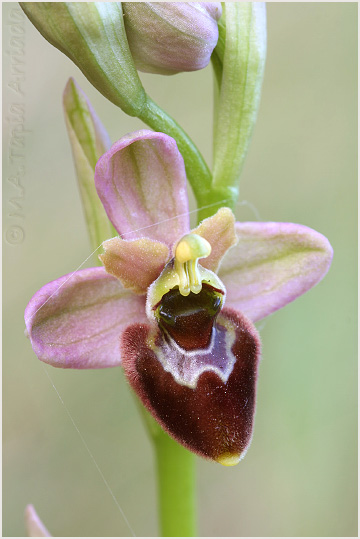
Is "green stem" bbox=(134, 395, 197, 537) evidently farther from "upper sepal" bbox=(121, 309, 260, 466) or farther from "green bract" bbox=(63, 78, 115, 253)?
"green bract" bbox=(63, 78, 115, 253)

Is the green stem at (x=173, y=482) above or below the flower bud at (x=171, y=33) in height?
below

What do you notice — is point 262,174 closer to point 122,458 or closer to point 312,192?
point 312,192

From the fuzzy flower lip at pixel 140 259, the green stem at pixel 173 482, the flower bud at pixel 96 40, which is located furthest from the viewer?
the green stem at pixel 173 482

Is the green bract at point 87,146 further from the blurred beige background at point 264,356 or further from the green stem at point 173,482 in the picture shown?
the blurred beige background at point 264,356

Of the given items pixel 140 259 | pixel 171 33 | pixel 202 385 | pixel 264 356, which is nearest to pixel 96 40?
pixel 171 33

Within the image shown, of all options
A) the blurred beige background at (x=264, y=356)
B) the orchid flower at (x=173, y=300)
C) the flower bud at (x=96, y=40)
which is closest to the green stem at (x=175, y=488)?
the orchid flower at (x=173, y=300)

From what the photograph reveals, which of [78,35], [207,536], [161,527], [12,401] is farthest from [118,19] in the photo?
[207,536]

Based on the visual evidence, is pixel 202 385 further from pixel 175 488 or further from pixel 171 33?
pixel 171 33
